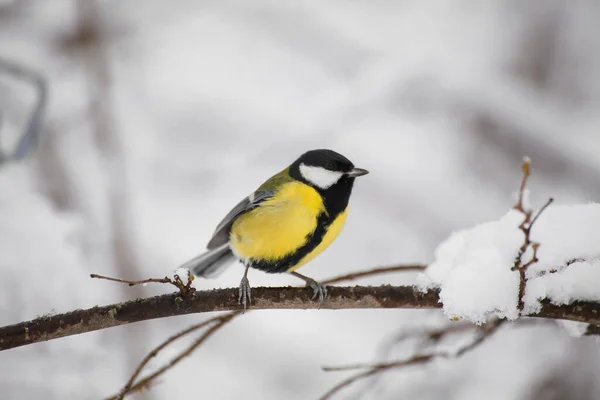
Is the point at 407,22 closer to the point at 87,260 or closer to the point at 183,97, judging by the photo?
the point at 183,97

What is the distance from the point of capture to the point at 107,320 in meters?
A: 1.49

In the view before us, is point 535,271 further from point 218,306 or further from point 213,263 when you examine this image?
point 213,263

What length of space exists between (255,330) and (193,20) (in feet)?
9.01

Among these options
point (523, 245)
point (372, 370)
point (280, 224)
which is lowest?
point (372, 370)

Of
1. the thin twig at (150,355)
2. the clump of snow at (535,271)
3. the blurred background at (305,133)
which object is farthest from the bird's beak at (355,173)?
the blurred background at (305,133)

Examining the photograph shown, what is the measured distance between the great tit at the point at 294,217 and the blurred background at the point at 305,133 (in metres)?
1.21

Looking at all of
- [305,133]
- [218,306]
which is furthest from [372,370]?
[305,133]

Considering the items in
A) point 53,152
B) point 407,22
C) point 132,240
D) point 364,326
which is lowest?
point 364,326

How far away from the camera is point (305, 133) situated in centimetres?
412

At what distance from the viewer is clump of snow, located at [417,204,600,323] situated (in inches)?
54.3

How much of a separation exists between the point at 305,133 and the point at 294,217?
6.83ft

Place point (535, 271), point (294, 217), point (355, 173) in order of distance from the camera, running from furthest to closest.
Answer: point (355, 173) → point (294, 217) → point (535, 271)

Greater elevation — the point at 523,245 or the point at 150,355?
the point at 523,245

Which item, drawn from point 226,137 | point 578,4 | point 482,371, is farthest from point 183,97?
point 578,4
